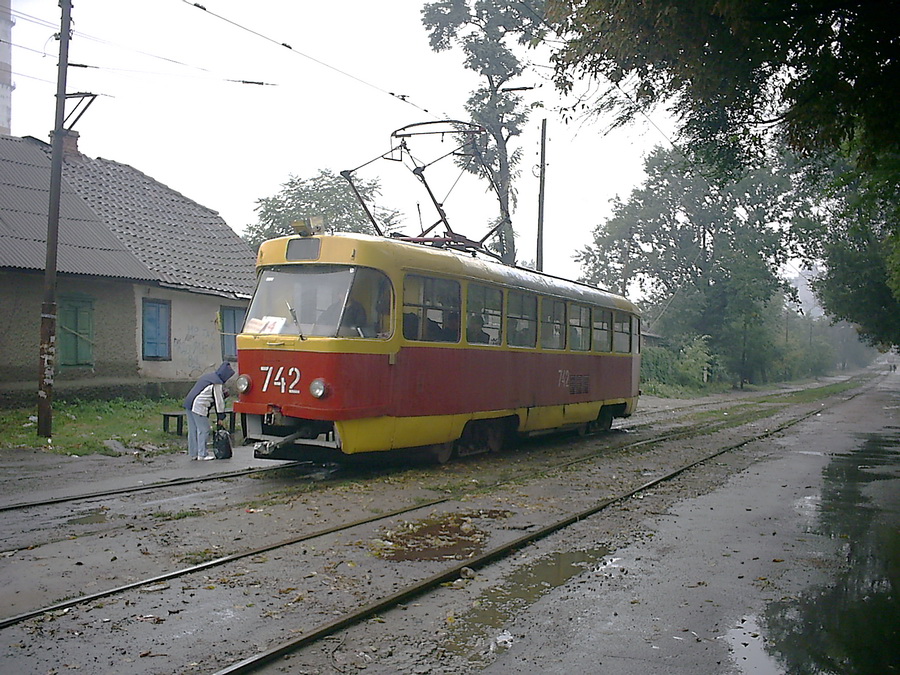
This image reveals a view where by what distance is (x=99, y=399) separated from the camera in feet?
59.3

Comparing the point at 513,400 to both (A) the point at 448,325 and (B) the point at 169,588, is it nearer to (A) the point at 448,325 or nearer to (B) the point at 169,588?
(A) the point at 448,325

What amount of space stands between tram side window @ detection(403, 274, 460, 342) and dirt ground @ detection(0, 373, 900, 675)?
194 centimetres

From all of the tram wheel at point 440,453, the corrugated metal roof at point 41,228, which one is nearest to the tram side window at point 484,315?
the tram wheel at point 440,453

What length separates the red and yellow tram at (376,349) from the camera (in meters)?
10.6

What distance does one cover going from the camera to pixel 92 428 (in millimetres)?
15586

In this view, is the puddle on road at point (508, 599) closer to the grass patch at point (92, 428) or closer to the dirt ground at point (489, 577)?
the dirt ground at point (489, 577)

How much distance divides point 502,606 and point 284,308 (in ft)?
20.5

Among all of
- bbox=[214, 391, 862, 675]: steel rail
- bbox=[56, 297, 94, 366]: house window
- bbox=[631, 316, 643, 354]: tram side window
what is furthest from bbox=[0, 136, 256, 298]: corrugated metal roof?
bbox=[214, 391, 862, 675]: steel rail

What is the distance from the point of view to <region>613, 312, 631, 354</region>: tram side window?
18859mm

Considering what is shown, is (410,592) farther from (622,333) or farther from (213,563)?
(622,333)

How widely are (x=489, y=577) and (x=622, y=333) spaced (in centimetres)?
1337

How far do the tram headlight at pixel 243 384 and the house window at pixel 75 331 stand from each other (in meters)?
9.16

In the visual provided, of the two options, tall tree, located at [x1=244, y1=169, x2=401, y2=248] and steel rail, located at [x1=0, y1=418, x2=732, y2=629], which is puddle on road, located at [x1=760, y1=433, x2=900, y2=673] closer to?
steel rail, located at [x1=0, y1=418, x2=732, y2=629]

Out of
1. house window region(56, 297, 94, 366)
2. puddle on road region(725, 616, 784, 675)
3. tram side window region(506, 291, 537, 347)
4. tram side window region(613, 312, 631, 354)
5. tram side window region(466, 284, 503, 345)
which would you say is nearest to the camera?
puddle on road region(725, 616, 784, 675)
